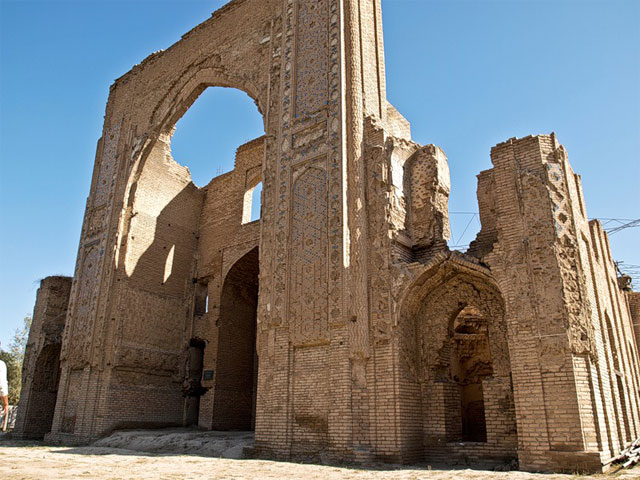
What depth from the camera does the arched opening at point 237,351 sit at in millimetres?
14891

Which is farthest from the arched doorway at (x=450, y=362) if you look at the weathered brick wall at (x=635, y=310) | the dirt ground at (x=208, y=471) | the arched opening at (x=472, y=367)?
the weathered brick wall at (x=635, y=310)

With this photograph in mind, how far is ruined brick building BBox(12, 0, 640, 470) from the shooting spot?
7830 mm

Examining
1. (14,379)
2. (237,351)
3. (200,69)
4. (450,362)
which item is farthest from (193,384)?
(14,379)

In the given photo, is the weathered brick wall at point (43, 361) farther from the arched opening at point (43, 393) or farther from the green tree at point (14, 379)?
the green tree at point (14, 379)

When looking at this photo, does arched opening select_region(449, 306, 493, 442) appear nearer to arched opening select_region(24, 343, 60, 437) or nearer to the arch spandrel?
the arch spandrel

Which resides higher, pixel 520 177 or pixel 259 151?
pixel 259 151

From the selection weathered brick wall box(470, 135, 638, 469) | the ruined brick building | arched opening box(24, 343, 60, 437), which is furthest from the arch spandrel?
arched opening box(24, 343, 60, 437)

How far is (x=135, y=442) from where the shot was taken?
12188 millimetres

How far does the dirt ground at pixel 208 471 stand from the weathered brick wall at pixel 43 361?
8.24 m

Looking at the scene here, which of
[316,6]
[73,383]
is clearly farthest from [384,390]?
[73,383]

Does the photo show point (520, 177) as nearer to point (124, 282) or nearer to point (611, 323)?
point (611, 323)

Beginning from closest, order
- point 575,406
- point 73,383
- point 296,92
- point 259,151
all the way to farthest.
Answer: point 575,406 → point 296,92 → point 73,383 → point 259,151

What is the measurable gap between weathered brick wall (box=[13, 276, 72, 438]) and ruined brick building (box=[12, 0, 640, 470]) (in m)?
0.13

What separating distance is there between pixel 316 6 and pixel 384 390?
8.17 meters
